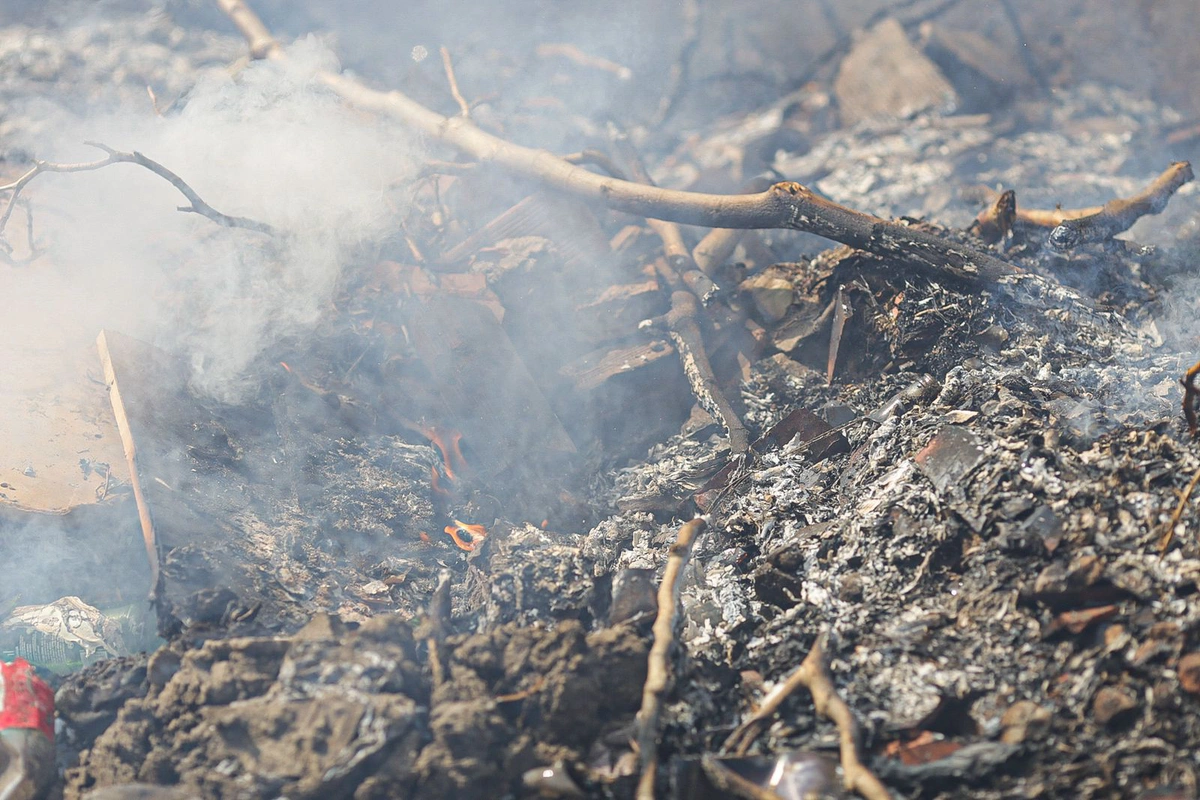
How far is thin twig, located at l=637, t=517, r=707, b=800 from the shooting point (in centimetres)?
264

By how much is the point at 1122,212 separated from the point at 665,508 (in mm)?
3942

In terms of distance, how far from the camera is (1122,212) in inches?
194

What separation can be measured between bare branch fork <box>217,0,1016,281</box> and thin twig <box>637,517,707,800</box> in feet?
7.96

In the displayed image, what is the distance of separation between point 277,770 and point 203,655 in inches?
29.8

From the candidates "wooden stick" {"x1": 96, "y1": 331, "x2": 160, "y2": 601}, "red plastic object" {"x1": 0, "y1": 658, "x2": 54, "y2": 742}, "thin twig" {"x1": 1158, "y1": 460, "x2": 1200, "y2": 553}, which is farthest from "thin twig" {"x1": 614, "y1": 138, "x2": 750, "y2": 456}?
"red plastic object" {"x1": 0, "y1": 658, "x2": 54, "y2": 742}

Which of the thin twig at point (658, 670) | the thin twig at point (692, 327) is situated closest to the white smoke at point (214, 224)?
the thin twig at point (692, 327)

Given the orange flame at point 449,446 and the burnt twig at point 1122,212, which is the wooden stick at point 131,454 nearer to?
the orange flame at point 449,446

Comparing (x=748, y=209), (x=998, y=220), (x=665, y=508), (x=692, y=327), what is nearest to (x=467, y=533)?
(x=665, y=508)

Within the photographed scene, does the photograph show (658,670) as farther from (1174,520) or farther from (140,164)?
(140,164)

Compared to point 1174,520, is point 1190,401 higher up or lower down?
higher up

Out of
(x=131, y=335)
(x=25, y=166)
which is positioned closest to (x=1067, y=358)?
(x=131, y=335)

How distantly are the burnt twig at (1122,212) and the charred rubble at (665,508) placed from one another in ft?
0.09

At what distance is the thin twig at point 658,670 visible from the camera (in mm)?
2637

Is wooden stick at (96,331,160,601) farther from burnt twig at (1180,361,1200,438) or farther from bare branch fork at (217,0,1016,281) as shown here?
burnt twig at (1180,361,1200,438)
